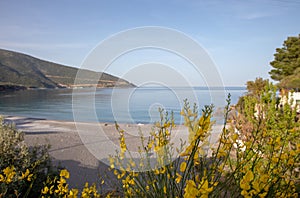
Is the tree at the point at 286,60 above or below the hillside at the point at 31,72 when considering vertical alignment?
below

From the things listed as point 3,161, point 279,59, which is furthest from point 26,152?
point 279,59

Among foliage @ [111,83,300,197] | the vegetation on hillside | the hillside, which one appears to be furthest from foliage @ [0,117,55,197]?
the hillside

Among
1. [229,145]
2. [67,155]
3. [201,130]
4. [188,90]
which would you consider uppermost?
[188,90]

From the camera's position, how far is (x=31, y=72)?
76.6 metres

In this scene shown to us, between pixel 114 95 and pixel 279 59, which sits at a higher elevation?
pixel 279 59

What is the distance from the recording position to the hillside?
65125mm

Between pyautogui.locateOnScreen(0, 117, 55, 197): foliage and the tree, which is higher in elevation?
the tree

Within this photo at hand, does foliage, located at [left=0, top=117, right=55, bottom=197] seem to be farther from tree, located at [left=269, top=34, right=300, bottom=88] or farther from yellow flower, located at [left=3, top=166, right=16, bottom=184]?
tree, located at [left=269, top=34, right=300, bottom=88]

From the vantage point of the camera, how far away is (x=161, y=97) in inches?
94.3

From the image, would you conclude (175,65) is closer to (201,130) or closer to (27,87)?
(201,130)

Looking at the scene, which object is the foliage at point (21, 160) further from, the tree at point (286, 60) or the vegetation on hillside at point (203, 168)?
the tree at point (286, 60)

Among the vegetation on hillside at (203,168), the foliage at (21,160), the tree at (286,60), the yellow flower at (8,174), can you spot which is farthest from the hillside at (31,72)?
the vegetation on hillside at (203,168)

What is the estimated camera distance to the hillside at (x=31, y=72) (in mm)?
65125

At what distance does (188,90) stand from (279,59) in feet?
78.8
